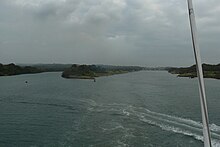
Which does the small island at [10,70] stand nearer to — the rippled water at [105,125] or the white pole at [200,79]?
the rippled water at [105,125]

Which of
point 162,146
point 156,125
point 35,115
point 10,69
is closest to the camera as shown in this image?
point 162,146

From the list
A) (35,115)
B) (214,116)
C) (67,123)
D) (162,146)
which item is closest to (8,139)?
(67,123)

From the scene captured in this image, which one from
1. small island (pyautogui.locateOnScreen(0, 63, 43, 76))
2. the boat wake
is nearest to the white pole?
the boat wake

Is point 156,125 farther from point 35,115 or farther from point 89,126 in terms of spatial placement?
point 35,115

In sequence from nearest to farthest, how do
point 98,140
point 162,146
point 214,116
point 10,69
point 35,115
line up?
point 162,146
point 98,140
point 214,116
point 35,115
point 10,69

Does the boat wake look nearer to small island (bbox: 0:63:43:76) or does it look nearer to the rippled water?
the rippled water

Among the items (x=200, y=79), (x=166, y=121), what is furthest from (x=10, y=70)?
(x=200, y=79)

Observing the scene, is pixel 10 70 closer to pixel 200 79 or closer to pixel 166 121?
pixel 166 121

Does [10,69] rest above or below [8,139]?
above
